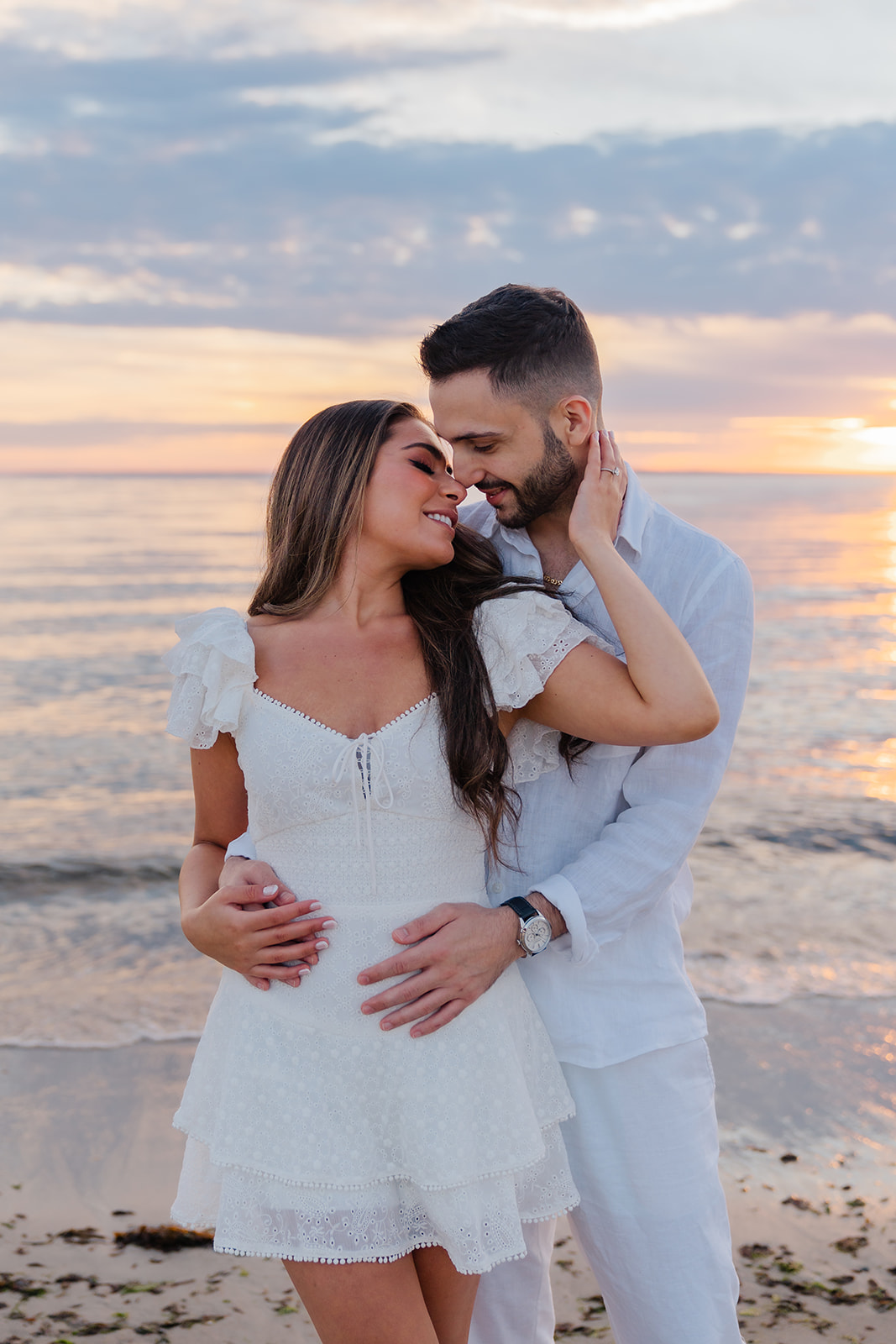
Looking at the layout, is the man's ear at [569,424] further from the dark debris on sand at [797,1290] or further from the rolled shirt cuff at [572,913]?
the dark debris on sand at [797,1290]

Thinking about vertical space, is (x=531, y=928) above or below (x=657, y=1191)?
above

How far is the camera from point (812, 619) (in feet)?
72.7

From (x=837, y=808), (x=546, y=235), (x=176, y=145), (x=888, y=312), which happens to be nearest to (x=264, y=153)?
(x=176, y=145)

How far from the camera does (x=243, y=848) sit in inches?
94.0

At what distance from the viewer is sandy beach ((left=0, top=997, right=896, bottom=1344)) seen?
12.3 feet

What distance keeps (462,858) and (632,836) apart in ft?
1.30

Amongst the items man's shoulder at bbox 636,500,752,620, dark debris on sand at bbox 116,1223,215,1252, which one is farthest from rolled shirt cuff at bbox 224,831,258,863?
dark debris on sand at bbox 116,1223,215,1252

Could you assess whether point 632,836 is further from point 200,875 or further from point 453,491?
point 200,875

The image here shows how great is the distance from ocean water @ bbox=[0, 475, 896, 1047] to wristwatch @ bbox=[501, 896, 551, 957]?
4429 millimetres

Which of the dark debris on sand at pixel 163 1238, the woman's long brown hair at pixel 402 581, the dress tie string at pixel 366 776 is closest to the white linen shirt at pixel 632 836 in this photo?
the woman's long brown hair at pixel 402 581

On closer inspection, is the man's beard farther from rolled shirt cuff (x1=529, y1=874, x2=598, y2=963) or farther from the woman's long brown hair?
rolled shirt cuff (x1=529, y1=874, x2=598, y2=963)

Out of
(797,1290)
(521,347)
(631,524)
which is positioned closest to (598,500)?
(631,524)

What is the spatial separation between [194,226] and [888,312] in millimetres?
16837

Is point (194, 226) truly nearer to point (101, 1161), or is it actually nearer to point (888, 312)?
point (888, 312)
